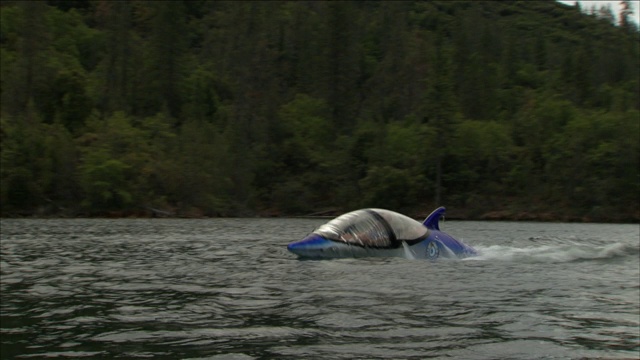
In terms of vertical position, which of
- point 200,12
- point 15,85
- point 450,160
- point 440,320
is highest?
point 200,12

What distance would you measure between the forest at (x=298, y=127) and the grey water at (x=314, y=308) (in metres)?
54.1

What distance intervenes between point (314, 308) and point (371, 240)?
32.7 feet

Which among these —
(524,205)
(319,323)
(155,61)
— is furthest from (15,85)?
(319,323)

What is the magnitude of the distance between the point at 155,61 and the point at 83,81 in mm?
14341

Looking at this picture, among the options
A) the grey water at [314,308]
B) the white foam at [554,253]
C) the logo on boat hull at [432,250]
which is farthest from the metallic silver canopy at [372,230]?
the white foam at [554,253]

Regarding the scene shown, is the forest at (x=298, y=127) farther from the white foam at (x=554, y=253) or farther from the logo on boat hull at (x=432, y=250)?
the logo on boat hull at (x=432, y=250)

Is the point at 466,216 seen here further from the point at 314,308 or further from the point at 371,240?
the point at 314,308

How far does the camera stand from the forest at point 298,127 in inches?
3046

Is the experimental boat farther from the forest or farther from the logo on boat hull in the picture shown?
the forest

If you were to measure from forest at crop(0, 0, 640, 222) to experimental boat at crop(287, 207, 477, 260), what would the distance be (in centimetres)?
5103

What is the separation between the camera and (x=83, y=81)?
9581cm

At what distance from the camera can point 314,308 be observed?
12625 millimetres

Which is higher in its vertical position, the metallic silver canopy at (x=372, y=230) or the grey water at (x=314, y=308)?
the metallic silver canopy at (x=372, y=230)

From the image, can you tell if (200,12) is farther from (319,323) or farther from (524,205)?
(319,323)
